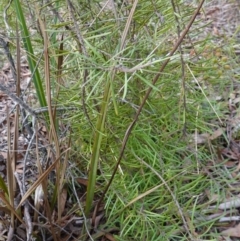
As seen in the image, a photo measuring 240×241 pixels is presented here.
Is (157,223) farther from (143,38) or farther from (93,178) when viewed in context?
(143,38)

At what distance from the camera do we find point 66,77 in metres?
1.09

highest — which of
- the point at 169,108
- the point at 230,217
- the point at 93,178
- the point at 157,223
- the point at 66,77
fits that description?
the point at 66,77

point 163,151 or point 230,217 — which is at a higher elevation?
point 163,151

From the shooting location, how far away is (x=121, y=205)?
1093mm

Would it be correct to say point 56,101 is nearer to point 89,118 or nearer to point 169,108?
point 89,118

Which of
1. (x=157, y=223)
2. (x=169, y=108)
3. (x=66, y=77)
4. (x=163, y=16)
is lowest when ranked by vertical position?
(x=157, y=223)

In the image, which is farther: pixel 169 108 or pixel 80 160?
pixel 80 160

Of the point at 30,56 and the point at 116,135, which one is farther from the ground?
the point at 30,56

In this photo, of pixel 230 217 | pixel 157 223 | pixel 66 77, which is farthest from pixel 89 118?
pixel 230 217

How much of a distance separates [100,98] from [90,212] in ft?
1.24

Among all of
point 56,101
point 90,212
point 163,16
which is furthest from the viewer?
point 90,212

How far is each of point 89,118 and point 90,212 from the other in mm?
340

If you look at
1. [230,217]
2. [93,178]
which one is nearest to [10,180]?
[93,178]

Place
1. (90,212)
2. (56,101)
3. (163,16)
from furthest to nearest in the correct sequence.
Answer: (90,212) → (56,101) → (163,16)
